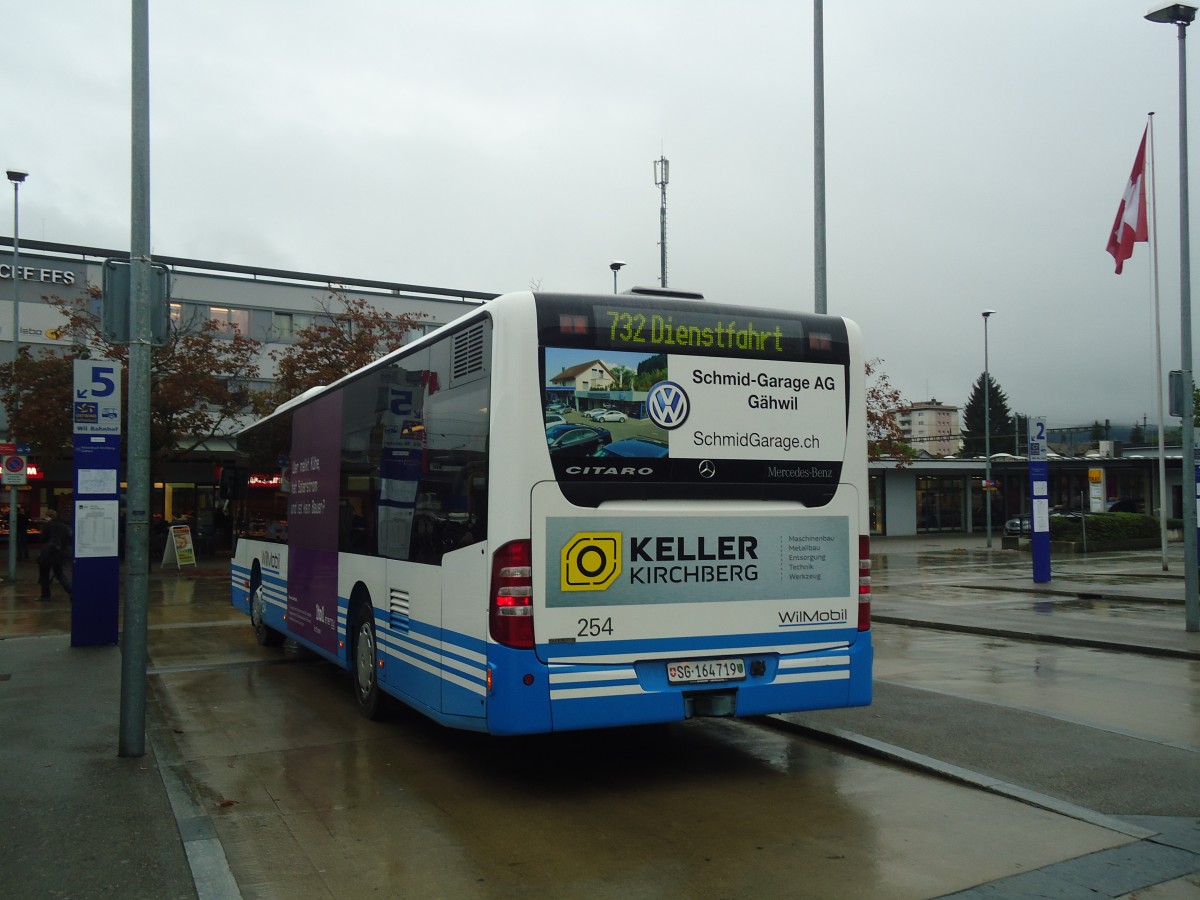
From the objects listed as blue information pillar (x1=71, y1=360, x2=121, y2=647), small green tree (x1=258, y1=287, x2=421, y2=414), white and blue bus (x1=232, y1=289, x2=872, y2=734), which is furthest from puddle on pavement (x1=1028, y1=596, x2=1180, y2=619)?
small green tree (x1=258, y1=287, x2=421, y2=414)

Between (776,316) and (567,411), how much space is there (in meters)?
1.80

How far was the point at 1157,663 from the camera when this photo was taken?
12.4m

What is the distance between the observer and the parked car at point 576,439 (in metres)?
6.34

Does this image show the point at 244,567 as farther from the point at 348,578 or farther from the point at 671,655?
the point at 671,655

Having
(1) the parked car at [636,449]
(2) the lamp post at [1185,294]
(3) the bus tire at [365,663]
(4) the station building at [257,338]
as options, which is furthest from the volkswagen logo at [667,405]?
(4) the station building at [257,338]

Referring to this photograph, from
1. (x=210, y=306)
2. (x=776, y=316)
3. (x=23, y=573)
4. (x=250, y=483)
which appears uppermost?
(x=210, y=306)

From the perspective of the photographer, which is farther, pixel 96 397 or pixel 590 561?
pixel 96 397

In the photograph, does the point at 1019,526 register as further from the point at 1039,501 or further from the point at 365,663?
the point at 365,663

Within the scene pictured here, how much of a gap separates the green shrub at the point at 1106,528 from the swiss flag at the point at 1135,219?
2111 cm

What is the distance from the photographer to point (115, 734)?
814 centimetres

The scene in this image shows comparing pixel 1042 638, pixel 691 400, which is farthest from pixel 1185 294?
pixel 691 400

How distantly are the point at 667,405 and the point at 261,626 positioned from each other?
29.9ft

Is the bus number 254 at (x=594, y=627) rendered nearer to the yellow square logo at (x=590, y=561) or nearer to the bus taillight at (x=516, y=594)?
the yellow square logo at (x=590, y=561)

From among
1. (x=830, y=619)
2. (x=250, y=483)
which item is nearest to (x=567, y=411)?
(x=830, y=619)
